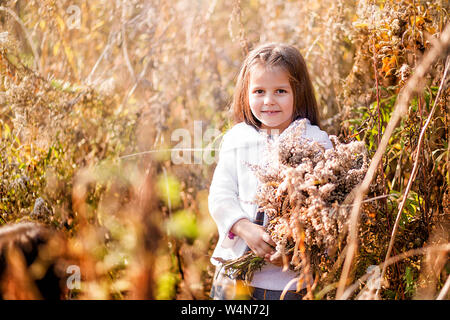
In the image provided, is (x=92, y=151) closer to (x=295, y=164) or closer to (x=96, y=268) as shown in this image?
(x=96, y=268)

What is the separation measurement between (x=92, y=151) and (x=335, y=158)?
1541 millimetres

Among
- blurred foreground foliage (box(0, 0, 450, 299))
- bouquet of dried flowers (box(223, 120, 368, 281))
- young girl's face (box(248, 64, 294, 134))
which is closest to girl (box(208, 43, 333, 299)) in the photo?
young girl's face (box(248, 64, 294, 134))

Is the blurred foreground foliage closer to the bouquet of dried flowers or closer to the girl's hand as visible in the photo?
the bouquet of dried flowers

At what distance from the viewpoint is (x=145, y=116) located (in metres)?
2.62

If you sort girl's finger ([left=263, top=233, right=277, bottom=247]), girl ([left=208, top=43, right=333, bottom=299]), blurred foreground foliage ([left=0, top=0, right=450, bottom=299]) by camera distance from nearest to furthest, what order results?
girl's finger ([left=263, top=233, right=277, bottom=247]), girl ([left=208, top=43, right=333, bottom=299]), blurred foreground foliage ([left=0, top=0, right=450, bottom=299])

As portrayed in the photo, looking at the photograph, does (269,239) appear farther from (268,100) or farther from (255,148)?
(268,100)

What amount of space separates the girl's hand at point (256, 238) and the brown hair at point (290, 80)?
46 cm

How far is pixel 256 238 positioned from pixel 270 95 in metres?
0.55

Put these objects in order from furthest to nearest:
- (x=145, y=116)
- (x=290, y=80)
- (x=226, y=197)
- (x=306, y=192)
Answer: (x=145, y=116) < (x=290, y=80) < (x=226, y=197) < (x=306, y=192)

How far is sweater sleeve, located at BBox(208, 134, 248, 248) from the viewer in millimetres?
1586

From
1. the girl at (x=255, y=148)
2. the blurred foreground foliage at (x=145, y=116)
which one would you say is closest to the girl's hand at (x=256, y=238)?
the girl at (x=255, y=148)

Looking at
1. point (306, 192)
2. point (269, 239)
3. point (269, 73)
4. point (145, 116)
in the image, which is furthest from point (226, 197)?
point (145, 116)

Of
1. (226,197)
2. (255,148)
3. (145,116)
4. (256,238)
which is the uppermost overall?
(145,116)

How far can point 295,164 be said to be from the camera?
1.40m
